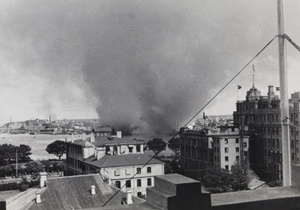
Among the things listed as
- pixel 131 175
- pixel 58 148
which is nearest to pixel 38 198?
pixel 131 175

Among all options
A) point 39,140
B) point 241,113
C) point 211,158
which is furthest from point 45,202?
point 39,140

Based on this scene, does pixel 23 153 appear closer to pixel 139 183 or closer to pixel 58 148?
pixel 58 148

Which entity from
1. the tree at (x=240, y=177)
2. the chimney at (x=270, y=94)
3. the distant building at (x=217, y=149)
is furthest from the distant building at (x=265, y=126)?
the tree at (x=240, y=177)

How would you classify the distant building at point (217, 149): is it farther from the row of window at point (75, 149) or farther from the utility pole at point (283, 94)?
the utility pole at point (283, 94)

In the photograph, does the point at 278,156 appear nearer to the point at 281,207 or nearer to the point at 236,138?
the point at 236,138

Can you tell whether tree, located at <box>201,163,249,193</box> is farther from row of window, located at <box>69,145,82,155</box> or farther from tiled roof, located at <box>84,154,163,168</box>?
row of window, located at <box>69,145,82,155</box>
